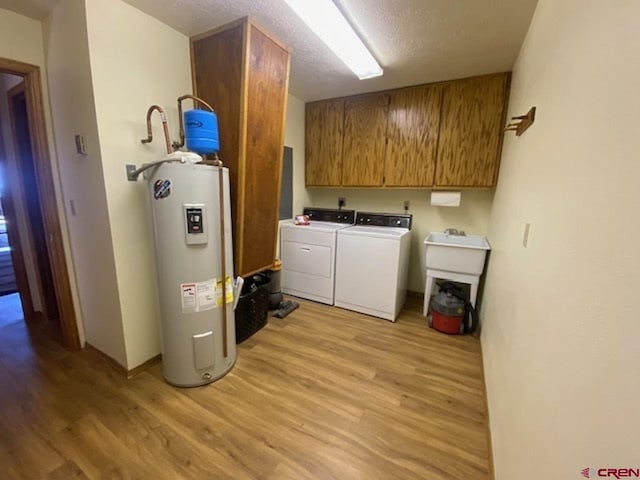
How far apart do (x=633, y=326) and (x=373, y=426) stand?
4.65ft

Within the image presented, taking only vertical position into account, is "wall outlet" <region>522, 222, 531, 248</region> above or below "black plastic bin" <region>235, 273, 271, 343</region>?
above

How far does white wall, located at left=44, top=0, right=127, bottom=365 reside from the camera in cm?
157

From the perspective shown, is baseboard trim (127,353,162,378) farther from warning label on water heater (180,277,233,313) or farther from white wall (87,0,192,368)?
warning label on water heater (180,277,233,313)

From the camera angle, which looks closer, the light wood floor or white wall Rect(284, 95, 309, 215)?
the light wood floor

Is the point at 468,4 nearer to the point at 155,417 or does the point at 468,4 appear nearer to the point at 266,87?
the point at 266,87

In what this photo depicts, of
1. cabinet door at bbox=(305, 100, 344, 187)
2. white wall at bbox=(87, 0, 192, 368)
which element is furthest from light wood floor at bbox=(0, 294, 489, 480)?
cabinet door at bbox=(305, 100, 344, 187)

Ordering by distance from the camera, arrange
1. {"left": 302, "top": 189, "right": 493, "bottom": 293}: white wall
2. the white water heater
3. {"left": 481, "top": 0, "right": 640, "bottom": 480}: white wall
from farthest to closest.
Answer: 1. {"left": 302, "top": 189, "right": 493, "bottom": 293}: white wall
2. the white water heater
3. {"left": 481, "top": 0, "right": 640, "bottom": 480}: white wall

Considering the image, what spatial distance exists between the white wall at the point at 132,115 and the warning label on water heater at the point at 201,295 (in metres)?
0.47

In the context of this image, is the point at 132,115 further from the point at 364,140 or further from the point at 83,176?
the point at 364,140

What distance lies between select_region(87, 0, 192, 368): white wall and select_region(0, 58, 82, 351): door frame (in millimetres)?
687

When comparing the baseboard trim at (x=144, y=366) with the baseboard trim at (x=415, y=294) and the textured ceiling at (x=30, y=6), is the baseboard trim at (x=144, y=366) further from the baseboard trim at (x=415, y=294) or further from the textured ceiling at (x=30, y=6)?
the baseboard trim at (x=415, y=294)

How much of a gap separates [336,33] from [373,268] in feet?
6.58

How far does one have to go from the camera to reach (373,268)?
270cm

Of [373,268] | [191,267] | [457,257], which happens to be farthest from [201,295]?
[457,257]
